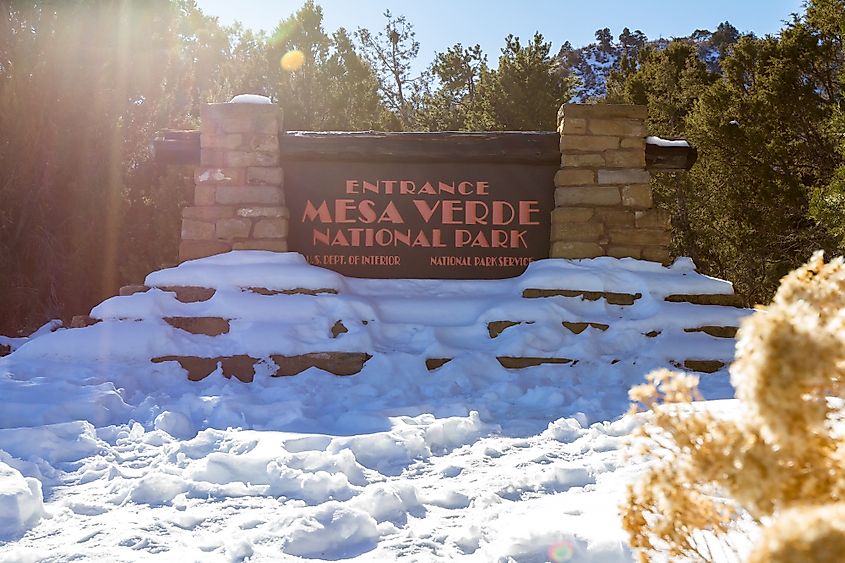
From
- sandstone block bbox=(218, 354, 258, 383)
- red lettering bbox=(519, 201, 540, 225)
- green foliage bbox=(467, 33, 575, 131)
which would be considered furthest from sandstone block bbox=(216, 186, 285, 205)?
green foliage bbox=(467, 33, 575, 131)

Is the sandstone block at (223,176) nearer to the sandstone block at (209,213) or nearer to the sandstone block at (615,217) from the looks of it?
the sandstone block at (209,213)

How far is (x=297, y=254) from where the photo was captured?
20.0 ft

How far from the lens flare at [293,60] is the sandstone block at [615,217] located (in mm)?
15704

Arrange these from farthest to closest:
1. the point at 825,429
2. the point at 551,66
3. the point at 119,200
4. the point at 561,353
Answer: the point at 551,66
the point at 119,200
the point at 561,353
the point at 825,429

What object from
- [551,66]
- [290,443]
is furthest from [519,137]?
[551,66]

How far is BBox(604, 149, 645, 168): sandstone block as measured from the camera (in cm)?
612

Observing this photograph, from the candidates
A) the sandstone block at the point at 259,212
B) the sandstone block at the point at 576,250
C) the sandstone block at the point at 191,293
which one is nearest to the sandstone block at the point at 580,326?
the sandstone block at the point at 576,250

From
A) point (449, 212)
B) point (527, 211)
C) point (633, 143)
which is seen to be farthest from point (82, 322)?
point (633, 143)

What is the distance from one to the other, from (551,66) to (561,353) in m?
13.3

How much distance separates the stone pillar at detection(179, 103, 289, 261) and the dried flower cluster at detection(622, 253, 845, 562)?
17.7 feet

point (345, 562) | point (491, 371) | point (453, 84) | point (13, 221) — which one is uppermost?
point (453, 84)

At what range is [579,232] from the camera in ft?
19.9

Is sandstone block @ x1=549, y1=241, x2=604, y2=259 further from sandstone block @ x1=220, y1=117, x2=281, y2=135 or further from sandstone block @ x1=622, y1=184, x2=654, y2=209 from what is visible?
sandstone block @ x1=220, y1=117, x2=281, y2=135

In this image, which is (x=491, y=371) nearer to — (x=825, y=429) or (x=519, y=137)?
(x=519, y=137)
